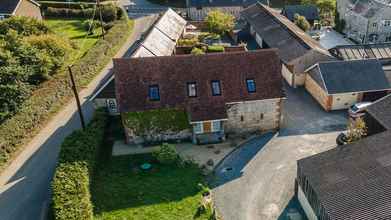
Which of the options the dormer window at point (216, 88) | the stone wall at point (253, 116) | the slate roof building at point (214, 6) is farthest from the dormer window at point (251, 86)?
the slate roof building at point (214, 6)

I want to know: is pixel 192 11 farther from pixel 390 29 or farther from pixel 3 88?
pixel 3 88

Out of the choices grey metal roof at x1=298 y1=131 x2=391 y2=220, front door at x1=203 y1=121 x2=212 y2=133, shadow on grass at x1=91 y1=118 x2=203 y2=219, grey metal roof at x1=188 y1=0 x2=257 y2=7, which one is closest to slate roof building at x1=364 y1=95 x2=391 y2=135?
grey metal roof at x1=298 y1=131 x2=391 y2=220

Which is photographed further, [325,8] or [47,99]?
[325,8]

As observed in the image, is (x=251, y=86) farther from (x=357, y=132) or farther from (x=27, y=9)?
(x=27, y=9)

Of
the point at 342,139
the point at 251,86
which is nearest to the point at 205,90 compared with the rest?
the point at 251,86

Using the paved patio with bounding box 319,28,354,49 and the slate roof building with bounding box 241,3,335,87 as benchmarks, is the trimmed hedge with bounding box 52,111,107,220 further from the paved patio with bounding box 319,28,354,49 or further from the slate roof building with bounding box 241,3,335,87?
the paved patio with bounding box 319,28,354,49

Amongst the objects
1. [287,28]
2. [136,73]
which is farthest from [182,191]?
[287,28]
